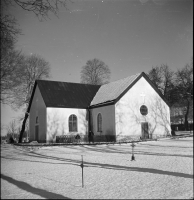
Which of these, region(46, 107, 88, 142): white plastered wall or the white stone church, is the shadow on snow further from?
region(46, 107, 88, 142): white plastered wall

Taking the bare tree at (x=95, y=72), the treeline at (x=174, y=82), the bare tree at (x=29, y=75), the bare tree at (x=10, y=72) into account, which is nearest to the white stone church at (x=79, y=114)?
the treeline at (x=174, y=82)

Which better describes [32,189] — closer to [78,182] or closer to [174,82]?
[78,182]

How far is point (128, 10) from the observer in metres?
2.99

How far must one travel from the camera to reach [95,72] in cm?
310

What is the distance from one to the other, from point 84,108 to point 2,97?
11.2 meters

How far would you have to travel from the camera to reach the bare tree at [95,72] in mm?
2918

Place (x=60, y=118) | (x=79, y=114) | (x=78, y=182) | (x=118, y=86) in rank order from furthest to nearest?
(x=79, y=114)
(x=60, y=118)
(x=118, y=86)
(x=78, y=182)

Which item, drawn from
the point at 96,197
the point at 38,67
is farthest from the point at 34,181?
the point at 38,67

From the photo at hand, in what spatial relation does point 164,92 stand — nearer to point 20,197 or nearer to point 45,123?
point 20,197

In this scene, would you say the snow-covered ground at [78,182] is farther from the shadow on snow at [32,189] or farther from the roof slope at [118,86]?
the roof slope at [118,86]

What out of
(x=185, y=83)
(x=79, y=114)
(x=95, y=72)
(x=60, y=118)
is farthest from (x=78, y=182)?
(x=79, y=114)

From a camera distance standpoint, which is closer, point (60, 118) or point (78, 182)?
point (78, 182)

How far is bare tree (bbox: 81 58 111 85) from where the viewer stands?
2918 millimetres

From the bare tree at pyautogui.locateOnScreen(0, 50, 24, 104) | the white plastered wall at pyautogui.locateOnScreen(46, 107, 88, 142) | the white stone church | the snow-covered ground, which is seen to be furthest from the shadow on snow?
the white plastered wall at pyautogui.locateOnScreen(46, 107, 88, 142)
